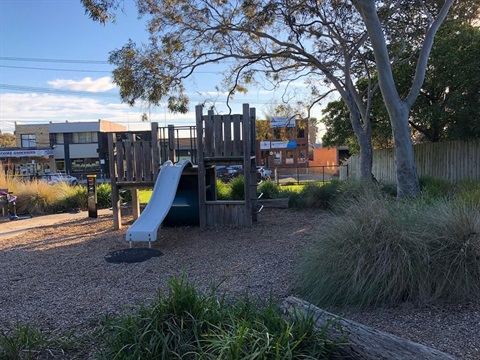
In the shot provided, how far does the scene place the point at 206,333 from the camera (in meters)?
2.88

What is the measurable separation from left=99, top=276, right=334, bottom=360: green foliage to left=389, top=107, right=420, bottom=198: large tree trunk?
7033mm

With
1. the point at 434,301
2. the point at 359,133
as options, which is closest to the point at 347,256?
the point at 434,301

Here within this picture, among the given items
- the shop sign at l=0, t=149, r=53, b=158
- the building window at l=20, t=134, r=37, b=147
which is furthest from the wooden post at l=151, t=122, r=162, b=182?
the building window at l=20, t=134, r=37, b=147

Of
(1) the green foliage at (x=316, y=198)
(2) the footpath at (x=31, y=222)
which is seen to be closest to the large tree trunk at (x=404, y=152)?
(1) the green foliage at (x=316, y=198)

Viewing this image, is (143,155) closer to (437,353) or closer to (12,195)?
(12,195)

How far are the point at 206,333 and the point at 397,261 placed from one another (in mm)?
2179

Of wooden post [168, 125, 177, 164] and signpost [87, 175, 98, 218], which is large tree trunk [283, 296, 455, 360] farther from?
signpost [87, 175, 98, 218]

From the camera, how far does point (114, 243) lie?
8.15 metres

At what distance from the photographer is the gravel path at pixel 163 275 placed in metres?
3.62

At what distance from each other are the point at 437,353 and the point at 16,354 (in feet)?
9.88

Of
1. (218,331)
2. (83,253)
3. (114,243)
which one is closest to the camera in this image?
(218,331)

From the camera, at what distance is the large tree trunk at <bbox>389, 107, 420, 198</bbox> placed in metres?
9.14

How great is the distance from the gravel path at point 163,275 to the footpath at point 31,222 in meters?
0.76

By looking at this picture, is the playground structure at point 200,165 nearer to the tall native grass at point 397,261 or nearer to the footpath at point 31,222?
the footpath at point 31,222
